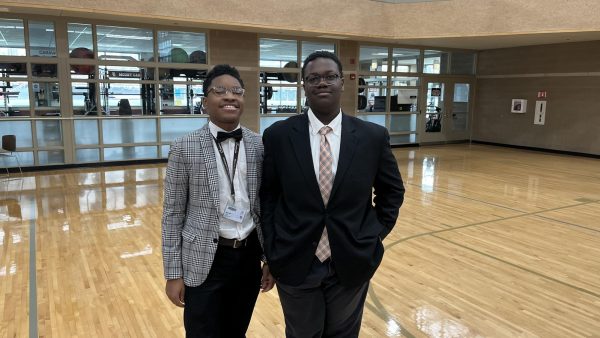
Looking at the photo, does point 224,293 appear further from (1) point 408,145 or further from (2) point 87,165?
(1) point 408,145

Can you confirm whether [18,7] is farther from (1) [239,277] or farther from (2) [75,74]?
(1) [239,277]

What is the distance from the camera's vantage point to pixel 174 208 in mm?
2064

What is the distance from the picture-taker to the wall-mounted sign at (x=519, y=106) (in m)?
15.1

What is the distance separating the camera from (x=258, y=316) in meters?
3.63

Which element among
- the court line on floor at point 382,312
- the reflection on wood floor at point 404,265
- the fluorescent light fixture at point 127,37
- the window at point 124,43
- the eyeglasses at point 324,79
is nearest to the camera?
the eyeglasses at point 324,79

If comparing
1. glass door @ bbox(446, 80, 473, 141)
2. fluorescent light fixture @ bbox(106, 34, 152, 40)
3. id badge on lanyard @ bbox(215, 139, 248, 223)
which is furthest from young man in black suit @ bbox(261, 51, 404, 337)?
glass door @ bbox(446, 80, 473, 141)

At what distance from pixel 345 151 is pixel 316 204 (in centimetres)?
25

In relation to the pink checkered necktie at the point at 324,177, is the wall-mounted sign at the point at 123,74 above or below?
above

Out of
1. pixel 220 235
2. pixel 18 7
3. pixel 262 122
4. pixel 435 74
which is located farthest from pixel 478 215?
pixel 435 74

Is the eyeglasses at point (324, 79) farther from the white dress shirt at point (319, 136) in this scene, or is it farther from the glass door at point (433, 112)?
the glass door at point (433, 112)

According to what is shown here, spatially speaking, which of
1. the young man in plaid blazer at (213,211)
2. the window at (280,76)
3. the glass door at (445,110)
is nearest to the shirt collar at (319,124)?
the young man in plaid blazer at (213,211)

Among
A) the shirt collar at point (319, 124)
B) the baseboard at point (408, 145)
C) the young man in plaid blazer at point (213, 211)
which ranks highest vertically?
the shirt collar at point (319, 124)

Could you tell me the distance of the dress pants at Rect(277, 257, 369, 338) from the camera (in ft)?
6.36

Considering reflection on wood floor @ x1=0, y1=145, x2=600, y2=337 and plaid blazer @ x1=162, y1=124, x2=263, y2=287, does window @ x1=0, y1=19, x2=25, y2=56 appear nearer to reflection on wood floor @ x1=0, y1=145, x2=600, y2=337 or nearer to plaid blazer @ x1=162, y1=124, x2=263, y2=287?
reflection on wood floor @ x1=0, y1=145, x2=600, y2=337
